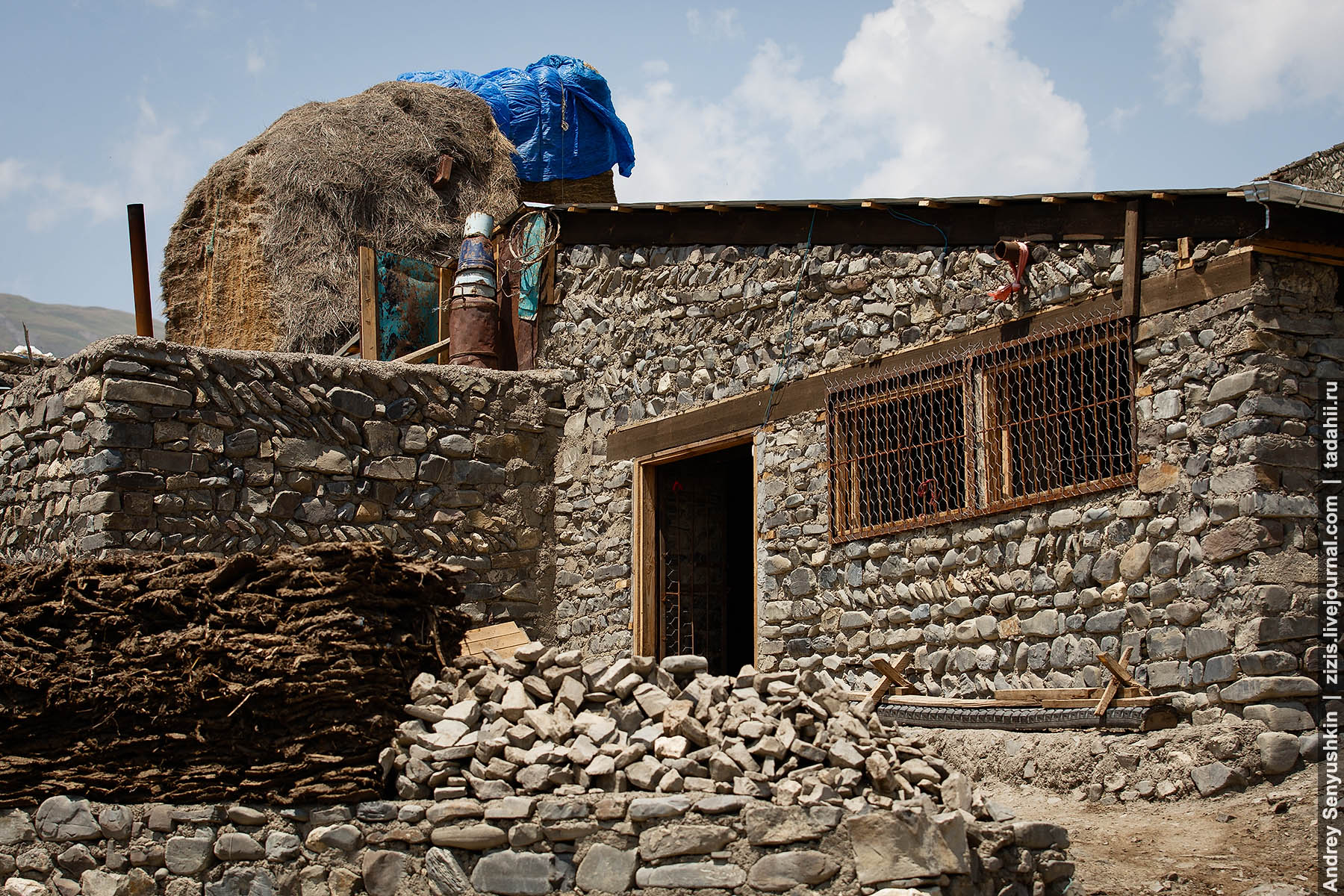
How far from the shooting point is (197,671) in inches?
278

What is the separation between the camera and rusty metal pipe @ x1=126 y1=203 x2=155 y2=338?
10930mm

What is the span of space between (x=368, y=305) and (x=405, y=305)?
65 cm

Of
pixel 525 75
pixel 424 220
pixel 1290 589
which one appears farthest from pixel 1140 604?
pixel 525 75

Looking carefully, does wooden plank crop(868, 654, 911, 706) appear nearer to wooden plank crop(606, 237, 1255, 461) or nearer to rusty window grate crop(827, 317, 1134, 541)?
rusty window grate crop(827, 317, 1134, 541)

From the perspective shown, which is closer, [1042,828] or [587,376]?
[1042,828]

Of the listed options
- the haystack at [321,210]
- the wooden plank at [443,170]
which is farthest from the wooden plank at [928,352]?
the wooden plank at [443,170]

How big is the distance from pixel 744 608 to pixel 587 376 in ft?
8.01

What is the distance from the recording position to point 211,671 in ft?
23.2

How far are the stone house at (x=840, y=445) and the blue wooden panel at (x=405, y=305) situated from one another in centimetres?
148

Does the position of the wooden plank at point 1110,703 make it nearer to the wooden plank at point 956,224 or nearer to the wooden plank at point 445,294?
the wooden plank at point 956,224

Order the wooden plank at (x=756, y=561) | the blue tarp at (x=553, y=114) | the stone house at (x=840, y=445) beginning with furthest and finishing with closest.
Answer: the blue tarp at (x=553, y=114) → the wooden plank at (x=756, y=561) → the stone house at (x=840, y=445)

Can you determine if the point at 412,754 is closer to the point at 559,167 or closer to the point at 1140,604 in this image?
the point at 1140,604

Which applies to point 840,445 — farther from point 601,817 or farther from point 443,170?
point 443,170

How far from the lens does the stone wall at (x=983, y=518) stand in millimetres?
7848
